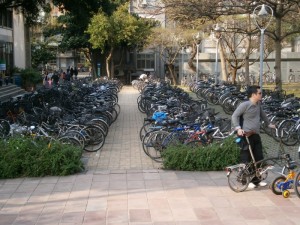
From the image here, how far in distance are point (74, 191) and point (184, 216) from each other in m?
1.92

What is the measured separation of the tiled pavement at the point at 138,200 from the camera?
5.31 metres

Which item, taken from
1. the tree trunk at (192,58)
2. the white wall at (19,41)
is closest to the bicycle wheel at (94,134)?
the tree trunk at (192,58)

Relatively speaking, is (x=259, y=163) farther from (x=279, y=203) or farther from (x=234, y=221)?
(x=234, y=221)

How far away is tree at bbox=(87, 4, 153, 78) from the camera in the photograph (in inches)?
1264

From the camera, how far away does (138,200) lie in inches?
238

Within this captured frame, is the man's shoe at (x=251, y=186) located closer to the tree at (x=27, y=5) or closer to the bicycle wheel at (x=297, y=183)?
the bicycle wheel at (x=297, y=183)

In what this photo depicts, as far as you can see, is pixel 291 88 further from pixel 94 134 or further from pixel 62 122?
pixel 62 122

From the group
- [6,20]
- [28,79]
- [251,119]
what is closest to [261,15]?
[251,119]

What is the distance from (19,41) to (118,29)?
344 inches

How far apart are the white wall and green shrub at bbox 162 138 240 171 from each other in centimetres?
2915

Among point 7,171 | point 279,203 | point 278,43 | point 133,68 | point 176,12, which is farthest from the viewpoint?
point 133,68

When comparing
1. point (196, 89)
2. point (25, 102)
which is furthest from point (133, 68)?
point (25, 102)

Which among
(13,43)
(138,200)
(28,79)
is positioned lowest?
(138,200)

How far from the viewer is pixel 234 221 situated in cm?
521
